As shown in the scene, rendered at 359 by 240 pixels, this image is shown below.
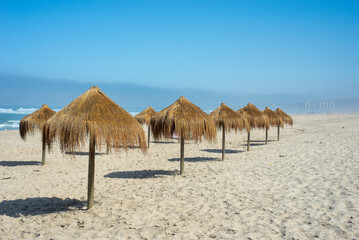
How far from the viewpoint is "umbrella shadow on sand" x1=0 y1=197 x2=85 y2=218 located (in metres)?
5.26

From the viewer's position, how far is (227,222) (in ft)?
15.1

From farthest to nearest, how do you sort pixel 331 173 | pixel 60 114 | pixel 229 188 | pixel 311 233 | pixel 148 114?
1. pixel 148 114
2. pixel 331 173
3. pixel 229 188
4. pixel 60 114
5. pixel 311 233

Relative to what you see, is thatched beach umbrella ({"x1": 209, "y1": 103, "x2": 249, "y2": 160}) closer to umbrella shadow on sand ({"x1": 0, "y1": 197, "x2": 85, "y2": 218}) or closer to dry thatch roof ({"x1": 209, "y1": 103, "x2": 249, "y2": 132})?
dry thatch roof ({"x1": 209, "y1": 103, "x2": 249, "y2": 132})

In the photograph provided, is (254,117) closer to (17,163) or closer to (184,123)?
(184,123)

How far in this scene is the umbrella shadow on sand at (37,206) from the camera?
17.3ft

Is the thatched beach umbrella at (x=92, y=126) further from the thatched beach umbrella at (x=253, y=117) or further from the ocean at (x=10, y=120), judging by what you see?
the ocean at (x=10, y=120)

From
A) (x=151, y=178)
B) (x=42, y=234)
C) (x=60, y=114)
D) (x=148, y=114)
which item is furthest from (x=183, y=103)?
(x=148, y=114)

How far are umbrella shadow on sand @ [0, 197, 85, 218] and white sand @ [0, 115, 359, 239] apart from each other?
0.02 meters

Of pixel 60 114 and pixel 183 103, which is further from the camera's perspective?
pixel 183 103

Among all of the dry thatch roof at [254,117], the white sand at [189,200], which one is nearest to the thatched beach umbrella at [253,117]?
the dry thatch roof at [254,117]

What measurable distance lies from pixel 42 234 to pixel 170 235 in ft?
6.93

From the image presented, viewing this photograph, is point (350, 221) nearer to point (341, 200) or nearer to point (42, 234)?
point (341, 200)

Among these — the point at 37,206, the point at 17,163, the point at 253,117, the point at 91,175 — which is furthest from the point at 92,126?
the point at 253,117

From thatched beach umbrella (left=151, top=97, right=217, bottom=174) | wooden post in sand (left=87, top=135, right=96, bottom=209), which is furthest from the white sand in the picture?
thatched beach umbrella (left=151, top=97, right=217, bottom=174)
